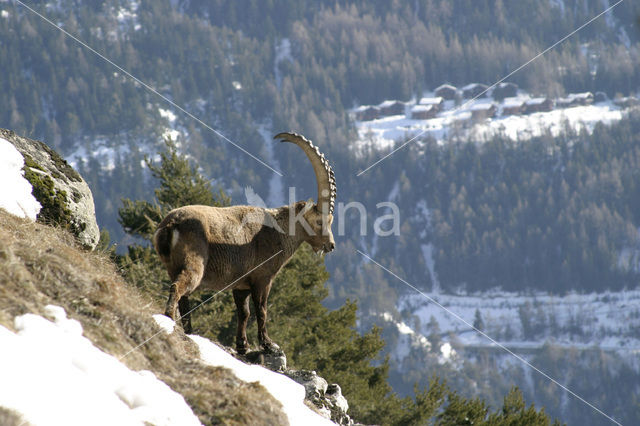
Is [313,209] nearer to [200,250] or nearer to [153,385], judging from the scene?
[200,250]

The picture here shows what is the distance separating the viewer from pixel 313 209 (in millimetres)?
16344

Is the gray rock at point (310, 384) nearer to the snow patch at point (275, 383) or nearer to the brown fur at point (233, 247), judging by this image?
the brown fur at point (233, 247)

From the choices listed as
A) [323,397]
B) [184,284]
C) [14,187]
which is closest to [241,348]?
[323,397]

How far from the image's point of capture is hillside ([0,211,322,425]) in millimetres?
7309

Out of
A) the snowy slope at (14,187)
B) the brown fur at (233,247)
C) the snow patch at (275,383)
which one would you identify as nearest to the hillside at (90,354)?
the snow patch at (275,383)

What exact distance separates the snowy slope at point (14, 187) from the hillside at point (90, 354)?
1.85 meters

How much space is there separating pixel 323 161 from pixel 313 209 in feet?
3.46

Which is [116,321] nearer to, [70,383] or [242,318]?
[70,383]

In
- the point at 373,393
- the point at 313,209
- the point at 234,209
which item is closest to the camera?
the point at 234,209

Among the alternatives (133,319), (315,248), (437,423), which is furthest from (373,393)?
(133,319)

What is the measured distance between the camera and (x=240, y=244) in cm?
1415

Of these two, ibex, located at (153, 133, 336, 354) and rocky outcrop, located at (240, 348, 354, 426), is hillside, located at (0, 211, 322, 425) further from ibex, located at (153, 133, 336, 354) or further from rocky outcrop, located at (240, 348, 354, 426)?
rocky outcrop, located at (240, 348, 354, 426)

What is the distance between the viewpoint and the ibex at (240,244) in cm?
1284

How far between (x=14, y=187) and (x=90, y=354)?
647cm
